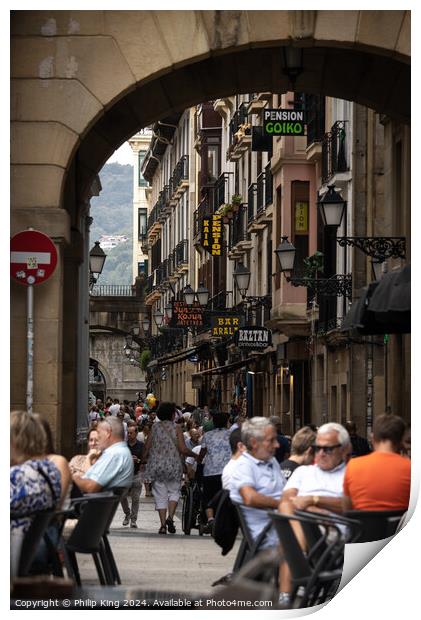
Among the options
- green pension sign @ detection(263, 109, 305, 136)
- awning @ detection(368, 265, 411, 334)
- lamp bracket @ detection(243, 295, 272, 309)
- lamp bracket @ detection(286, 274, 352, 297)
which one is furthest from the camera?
lamp bracket @ detection(243, 295, 272, 309)

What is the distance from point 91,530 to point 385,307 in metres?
2.71

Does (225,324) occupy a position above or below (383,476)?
above

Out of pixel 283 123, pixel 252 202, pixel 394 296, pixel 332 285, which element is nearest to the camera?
pixel 394 296

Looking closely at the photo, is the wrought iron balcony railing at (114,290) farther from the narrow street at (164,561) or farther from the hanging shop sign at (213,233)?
the narrow street at (164,561)

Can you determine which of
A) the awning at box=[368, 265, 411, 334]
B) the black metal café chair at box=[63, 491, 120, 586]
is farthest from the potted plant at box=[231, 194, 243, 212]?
the black metal café chair at box=[63, 491, 120, 586]

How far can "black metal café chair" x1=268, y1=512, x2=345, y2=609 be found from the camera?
10.3 meters

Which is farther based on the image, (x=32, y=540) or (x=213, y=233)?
(x=213, y=233)

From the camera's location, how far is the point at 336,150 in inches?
1241

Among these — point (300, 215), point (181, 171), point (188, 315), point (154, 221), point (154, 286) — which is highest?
point (181, 171)

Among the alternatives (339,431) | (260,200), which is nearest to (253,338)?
(260,200)

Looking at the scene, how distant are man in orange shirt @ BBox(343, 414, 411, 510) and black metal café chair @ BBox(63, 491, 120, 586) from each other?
2232 mm

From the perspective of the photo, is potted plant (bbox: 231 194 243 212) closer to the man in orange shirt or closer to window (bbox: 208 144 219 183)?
window (bbox: 208 144 219 183)

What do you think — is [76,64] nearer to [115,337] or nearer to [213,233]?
[213,233]
